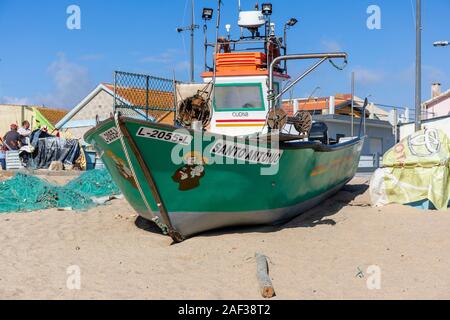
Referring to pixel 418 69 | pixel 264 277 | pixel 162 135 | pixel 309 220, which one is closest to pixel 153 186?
pixel 162 135

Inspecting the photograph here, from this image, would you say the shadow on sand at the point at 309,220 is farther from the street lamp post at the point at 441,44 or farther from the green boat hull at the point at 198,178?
A: the street lamp post at the point at 441,44

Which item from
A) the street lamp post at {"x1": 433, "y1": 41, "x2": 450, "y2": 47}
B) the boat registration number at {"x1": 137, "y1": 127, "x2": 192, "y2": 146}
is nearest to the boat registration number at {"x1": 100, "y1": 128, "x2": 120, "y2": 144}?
the boat registration number at {"x1": 137, "y1": 127, "x2": 192, "y2": 146}

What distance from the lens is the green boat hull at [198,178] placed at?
648 centimetres

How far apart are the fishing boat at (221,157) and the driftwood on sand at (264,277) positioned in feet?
3.65

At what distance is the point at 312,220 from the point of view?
27.3 ft

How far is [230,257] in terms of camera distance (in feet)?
20.7

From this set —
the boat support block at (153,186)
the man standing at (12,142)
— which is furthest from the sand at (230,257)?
the man standing at (12,142)

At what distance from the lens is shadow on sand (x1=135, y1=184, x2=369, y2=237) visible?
7.51 m

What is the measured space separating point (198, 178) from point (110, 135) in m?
1.16

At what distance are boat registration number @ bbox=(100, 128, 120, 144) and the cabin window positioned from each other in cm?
246

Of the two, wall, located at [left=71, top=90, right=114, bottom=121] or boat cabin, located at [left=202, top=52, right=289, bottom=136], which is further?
wall, located at [left=71, top=90, right=114, bottom=121]

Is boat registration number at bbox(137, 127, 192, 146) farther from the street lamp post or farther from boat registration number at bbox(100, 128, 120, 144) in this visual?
the street lamp post

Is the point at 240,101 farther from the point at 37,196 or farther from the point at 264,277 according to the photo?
the point at 264,277
